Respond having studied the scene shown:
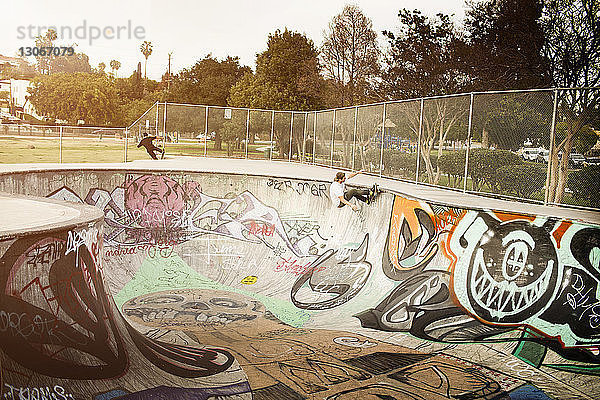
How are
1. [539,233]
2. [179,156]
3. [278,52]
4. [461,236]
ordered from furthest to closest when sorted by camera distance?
[278,52] → [179,156] → [461,236] → [539,233]

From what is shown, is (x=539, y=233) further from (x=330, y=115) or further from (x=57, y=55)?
(x=57, y=55)

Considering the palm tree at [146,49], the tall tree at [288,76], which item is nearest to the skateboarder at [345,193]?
the tall tree at [288,76]

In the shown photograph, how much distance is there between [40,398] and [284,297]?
7540 mm

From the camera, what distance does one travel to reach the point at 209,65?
65438mm

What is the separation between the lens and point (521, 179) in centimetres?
1269

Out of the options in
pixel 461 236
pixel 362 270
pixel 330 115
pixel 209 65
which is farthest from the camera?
pixel 209 65

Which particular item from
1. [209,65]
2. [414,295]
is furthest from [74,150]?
[209,65]

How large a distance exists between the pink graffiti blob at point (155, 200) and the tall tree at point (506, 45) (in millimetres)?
16879

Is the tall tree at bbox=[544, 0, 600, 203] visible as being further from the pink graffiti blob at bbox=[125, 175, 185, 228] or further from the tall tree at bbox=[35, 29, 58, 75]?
the tall tree at bbox=[35, 29, 58, 75]

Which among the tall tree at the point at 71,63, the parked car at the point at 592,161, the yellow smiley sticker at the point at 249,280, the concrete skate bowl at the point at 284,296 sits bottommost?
the yellow smiley sticker at the point at 249,280

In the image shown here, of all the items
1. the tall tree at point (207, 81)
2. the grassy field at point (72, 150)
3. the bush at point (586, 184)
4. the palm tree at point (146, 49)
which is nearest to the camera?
the bush at point (586, 184)

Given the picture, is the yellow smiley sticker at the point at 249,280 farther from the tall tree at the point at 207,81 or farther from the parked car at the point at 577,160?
the tall tree at the point at 207,81

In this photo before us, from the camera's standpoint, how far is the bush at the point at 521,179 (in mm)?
12328

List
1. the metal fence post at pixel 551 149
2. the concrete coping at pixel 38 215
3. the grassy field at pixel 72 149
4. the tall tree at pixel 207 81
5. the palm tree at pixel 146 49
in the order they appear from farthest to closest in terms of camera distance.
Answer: the palm tree at pixel 146 49, the tall tree at pixel 207 81, the grassy field at pixel 72 149, the metal fence post at pixel 551 149, the concrete coping at pixel 38 215
